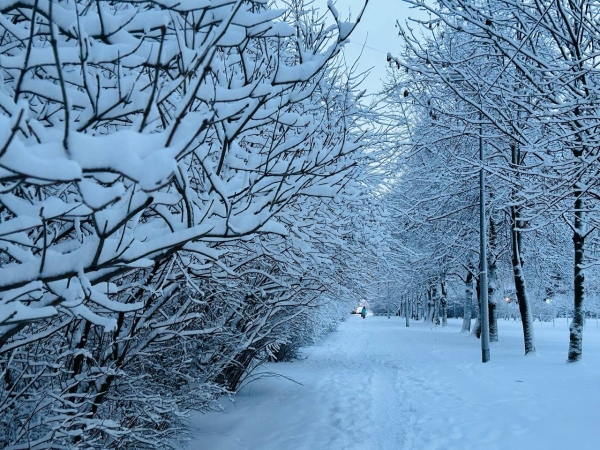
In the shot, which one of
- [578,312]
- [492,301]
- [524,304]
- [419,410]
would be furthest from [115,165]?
[492,301]

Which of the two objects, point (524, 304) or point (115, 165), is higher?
point (115, 165)

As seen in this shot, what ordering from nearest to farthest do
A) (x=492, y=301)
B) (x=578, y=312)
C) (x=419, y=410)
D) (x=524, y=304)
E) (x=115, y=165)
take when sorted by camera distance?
(x=115, y=165), (x=419, y=410), (x=578, y=312), (x=524, y=304), (x=492, y=301)

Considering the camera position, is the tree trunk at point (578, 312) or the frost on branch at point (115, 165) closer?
the frost on branch at point (115, 165)

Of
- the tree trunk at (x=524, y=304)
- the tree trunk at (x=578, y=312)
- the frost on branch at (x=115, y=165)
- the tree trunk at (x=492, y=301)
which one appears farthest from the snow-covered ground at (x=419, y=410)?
the tree trunk at (x=492, y=301)

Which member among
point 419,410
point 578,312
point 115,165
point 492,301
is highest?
point 115,165

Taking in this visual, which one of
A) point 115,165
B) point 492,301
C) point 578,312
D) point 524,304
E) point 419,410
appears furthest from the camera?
point 492,301

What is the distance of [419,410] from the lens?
24.1ft

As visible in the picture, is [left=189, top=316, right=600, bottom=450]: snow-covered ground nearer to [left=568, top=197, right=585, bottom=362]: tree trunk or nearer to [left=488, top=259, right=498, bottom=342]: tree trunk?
[left=568, top=197, right=585, bottom=362]: tree trunk

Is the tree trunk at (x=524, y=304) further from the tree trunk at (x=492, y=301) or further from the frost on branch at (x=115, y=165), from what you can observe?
the frost on branch at (x=115, y=165)

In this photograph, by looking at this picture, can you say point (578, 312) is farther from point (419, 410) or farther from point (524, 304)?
point (419, 410)

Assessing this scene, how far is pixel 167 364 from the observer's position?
5.22 metres

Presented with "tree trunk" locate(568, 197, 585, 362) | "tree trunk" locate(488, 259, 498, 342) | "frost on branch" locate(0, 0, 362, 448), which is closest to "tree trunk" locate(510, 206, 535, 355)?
"tree trunk" locate(568, 197, 585, 362)

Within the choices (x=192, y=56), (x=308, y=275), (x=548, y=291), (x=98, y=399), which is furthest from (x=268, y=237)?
(x=548, y=291)

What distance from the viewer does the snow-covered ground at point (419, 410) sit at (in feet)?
18.6
